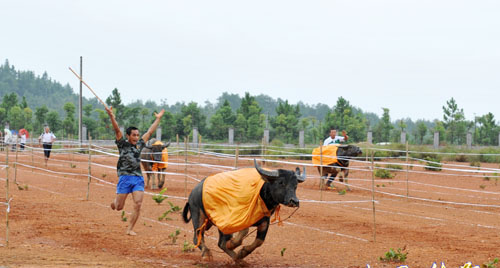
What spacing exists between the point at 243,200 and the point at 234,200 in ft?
0.43

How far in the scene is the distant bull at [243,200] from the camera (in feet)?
20.1

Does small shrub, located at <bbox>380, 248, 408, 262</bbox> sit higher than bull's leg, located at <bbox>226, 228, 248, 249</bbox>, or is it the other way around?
bull's leg, located at <bbox>226, 228, 248, 249</bbox>

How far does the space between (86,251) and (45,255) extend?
56 centimetres

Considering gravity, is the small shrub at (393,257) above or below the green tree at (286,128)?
below

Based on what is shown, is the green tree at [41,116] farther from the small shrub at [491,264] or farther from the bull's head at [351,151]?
the small shrub at [491,264]

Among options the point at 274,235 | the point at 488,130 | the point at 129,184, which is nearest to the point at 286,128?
the point at 488,130

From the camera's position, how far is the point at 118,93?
145 feet

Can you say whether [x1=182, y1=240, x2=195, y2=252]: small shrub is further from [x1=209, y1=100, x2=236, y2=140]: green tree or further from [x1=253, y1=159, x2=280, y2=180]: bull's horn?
[x1=209, y1=100, x2=236, y2=140]: green tree

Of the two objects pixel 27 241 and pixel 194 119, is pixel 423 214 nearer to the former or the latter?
pixel 27 241

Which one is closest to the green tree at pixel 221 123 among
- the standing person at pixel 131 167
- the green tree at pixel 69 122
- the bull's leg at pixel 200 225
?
the green tree at pixel 69 122

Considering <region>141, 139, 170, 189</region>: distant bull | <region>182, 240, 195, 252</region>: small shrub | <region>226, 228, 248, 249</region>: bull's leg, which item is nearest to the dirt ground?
<region>182, 240, 195, 252</region>: small shrub

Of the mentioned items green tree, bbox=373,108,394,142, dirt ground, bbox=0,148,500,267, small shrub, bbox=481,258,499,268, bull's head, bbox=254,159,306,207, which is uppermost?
green tree, bbox=373,108,394,142

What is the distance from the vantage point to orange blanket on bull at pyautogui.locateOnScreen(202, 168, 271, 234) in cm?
622

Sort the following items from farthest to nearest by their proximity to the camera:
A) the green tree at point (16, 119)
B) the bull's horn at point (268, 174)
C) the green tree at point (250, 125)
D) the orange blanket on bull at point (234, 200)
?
the green tree at point (16, 119) → the green tree at point (250, 125) → the orange blanket on bull at point (234, 200) → the bull's horn at point (268, 174)
